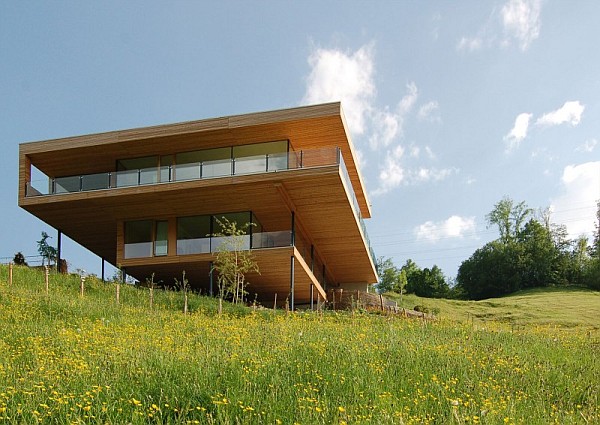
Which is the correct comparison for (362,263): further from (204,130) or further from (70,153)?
(70,153)

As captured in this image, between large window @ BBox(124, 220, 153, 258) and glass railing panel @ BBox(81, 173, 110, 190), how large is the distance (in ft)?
8.19

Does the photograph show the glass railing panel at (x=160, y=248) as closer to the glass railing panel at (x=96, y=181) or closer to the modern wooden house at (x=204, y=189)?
the modern wooden house at (x=204, y=189)

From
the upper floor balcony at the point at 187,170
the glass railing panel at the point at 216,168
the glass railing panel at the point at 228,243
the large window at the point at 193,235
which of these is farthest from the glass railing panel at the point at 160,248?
the glass railing panel at the point at 216,168

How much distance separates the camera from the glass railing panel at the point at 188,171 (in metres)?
24.4

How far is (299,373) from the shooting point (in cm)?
832

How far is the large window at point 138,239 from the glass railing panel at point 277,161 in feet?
21.1

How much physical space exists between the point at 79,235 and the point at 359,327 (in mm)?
19711

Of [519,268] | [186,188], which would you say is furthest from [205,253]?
[519,268]

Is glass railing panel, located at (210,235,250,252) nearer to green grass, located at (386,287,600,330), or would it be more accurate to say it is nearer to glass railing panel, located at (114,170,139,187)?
glass railing panel, located at (114,170,139,187)

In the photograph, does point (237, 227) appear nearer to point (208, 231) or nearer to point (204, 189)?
point (208, 231)

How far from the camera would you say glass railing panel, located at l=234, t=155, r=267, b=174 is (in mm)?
23672

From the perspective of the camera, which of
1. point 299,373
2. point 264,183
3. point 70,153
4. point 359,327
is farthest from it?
point 70,153

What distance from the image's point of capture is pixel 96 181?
25625mm

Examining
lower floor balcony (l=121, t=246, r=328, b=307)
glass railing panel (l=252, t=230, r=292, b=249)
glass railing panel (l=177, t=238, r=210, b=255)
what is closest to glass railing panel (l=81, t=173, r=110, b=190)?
lower floor balcony (l=121, t=246, r=328, b=307)
